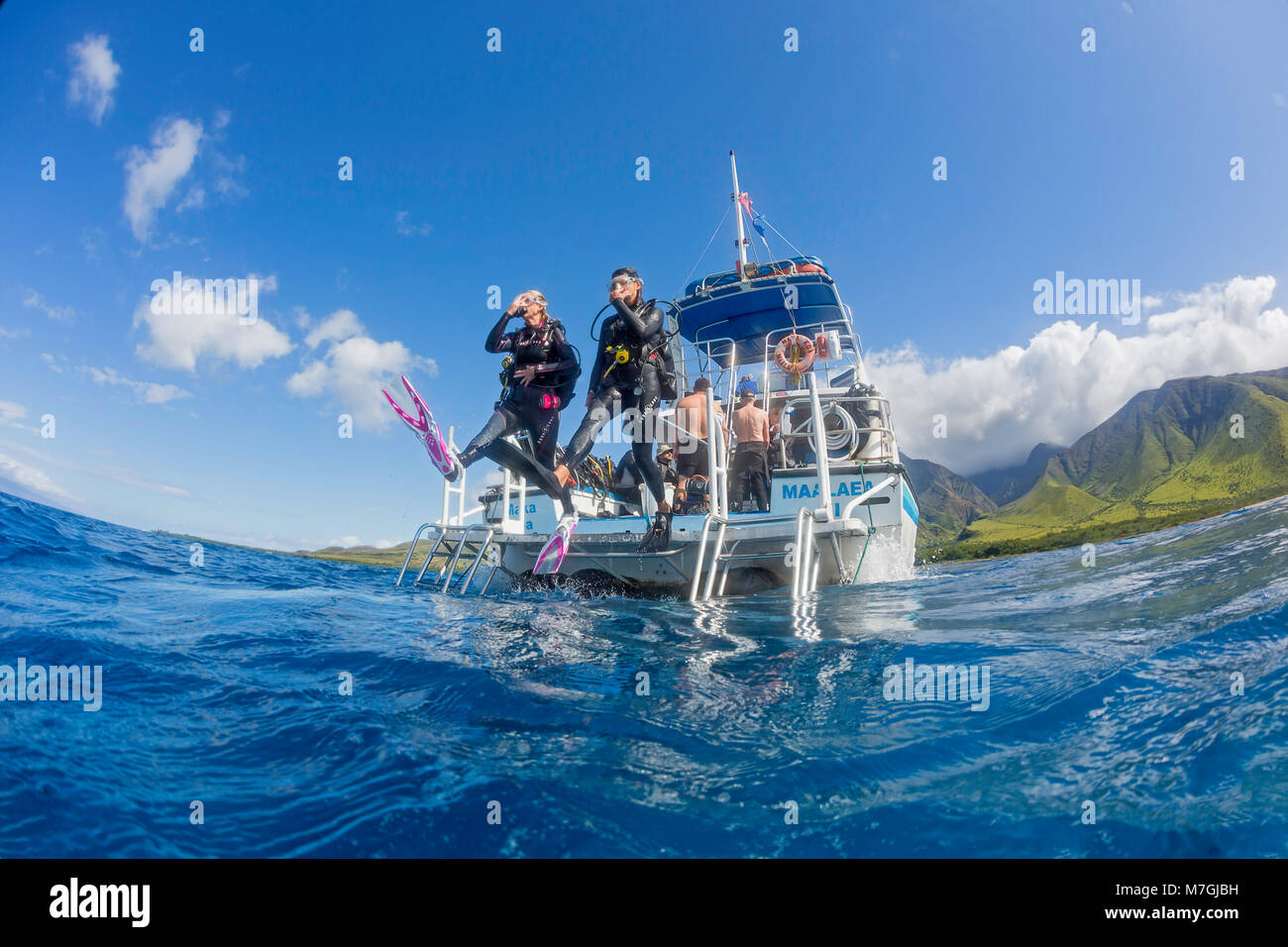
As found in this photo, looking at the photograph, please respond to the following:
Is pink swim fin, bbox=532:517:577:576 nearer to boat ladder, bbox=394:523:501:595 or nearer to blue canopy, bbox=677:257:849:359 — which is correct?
boat ladder, bbox=394:523:501:595

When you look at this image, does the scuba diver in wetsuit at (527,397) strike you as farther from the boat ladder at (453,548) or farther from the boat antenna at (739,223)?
the boat antenna at (739,223)

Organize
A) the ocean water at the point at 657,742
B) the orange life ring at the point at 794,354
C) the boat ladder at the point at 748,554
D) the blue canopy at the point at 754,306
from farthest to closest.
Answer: the blue canopy at the point at 754,306 < the orange life ring at the point at 794,354 < the boat ladder at the point at 748,554 < the ocean water at the point at 657,742

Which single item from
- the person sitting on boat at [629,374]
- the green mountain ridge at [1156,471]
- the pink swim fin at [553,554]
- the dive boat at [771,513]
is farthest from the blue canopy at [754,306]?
the green mountain ridge at [1156,471]

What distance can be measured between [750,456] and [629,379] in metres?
3.35

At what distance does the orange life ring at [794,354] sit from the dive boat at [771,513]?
3 cm

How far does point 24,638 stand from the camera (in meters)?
3.46

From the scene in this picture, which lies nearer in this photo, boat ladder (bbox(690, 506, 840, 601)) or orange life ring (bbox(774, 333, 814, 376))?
boat ladder (bbox(690, 506, 840, 601))

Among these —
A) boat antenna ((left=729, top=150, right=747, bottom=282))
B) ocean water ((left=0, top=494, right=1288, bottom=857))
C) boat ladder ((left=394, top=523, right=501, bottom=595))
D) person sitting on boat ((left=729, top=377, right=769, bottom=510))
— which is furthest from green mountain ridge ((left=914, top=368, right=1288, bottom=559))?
ocean water ((left=0, top=494, right=1288, bottom=857))

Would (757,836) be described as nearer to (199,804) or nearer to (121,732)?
(199,804)

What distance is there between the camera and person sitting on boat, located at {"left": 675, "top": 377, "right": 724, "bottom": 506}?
780 centimetres

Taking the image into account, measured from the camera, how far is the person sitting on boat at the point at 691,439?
25.6ft

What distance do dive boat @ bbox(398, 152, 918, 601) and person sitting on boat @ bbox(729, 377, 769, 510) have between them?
0.75 feet
